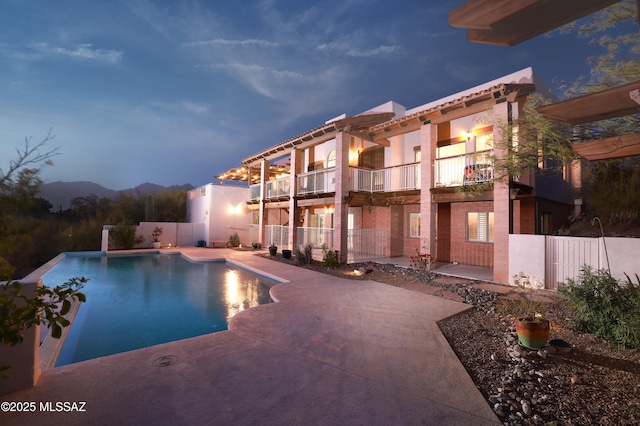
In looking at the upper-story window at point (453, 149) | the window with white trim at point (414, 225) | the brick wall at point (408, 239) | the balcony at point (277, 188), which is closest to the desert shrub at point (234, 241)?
the balcony at point (277, 188)

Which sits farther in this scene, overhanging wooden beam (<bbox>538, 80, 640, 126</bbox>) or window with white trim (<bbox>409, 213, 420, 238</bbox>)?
window with white trim (<bbox>409, 213, 420, 238</bbox>)

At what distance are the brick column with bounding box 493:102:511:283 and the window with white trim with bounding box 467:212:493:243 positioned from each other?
10.1ft

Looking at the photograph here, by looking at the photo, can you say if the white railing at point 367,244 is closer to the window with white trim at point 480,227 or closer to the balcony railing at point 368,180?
the balcony railing at point 368,180

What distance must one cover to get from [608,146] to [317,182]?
42.5 ft

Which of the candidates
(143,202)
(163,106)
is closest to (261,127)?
(163,106)

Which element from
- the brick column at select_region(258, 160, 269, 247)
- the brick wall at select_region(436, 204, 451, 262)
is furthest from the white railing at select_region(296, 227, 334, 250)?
the brick wall at select_region(436, 204, 451, 262)

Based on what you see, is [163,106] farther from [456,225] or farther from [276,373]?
[276,373]

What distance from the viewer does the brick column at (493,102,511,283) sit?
8898mm

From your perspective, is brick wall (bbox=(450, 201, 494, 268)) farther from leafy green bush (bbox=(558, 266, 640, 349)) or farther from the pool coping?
the pool coping

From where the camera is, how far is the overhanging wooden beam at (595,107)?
157cm

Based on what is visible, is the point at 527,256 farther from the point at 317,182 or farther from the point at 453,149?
the point at 317,182

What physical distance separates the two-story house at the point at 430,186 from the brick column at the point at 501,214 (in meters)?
0.03

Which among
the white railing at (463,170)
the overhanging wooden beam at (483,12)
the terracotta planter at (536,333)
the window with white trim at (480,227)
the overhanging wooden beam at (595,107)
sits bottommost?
the terracotta planter at (536,333)

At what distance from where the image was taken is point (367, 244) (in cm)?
1434
